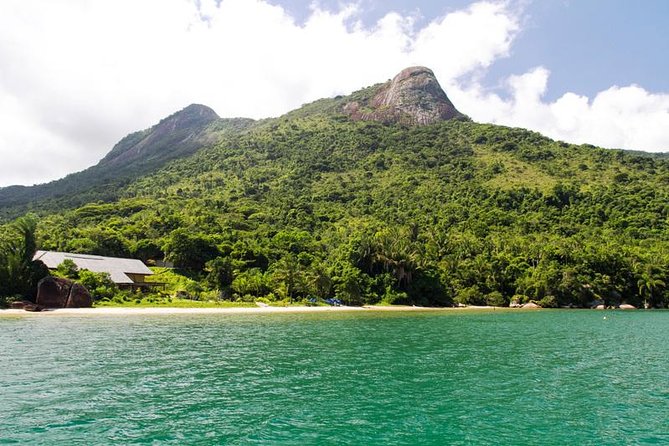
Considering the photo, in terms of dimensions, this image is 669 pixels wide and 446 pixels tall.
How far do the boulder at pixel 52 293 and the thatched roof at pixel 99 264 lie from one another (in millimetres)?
14162

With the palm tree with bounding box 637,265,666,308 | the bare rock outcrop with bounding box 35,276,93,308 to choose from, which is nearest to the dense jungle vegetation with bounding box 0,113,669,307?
the palm tree with bounding box 637,265,666,308

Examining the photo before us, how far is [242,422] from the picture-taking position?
18.3 metres

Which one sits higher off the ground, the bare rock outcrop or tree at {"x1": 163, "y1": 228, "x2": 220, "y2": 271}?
tree at {"x1": 163, "y1": 228, "x2": 220, "y2": 271}

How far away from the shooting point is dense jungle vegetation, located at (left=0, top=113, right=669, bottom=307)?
102 metres

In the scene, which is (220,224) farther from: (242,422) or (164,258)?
(242,422)

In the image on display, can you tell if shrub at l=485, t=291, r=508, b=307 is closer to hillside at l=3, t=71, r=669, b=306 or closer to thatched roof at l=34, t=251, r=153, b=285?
hillside at l=3, t=71, r=669, b=306

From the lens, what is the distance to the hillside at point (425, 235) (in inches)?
4058

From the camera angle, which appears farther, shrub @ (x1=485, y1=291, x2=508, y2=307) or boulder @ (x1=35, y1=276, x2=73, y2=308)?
shrub @ (x1=485, y1=291, x2=508, y2=307)

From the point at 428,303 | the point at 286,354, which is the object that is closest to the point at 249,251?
the point at 428,303

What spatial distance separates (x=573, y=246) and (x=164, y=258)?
112411 millimetres

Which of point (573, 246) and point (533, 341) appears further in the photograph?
point (573, 246)

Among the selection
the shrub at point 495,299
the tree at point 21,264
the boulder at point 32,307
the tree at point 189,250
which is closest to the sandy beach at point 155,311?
the boulder at point 32,307

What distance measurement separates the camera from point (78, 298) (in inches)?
2576

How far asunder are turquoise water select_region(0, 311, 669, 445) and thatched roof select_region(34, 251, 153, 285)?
40271 mm
